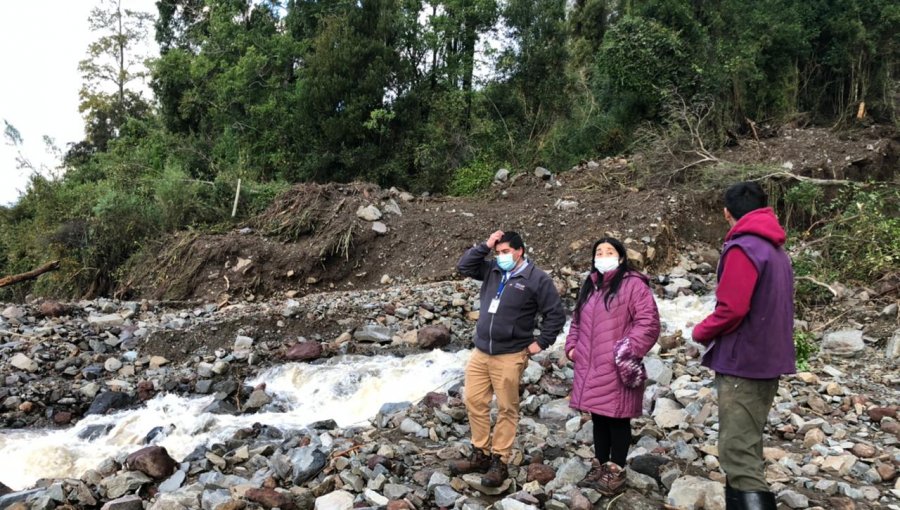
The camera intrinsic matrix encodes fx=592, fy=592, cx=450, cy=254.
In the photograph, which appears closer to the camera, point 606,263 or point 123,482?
point 606,263

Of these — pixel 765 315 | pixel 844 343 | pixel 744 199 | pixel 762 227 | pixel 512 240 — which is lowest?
pixel 844 343

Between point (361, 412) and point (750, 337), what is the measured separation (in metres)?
4.30

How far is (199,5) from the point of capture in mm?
21438

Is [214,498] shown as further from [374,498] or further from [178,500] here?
[374,498]

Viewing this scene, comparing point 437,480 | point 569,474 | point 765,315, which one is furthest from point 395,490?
point 765,315

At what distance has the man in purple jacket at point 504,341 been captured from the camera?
143 inches

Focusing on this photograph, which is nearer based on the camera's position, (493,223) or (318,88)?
(493,223)

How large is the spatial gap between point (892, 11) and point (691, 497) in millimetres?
17872

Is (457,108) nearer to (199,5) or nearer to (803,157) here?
(803,157)

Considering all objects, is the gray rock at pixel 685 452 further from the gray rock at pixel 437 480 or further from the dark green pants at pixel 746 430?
the gray rock at pixel 437 480

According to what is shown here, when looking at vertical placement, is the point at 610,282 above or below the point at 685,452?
above

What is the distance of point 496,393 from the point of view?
3.72 m

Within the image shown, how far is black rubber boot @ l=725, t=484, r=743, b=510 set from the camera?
282 centimetres

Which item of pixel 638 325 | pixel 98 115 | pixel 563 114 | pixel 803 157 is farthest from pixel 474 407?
pixel 98 115
